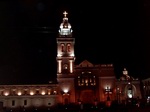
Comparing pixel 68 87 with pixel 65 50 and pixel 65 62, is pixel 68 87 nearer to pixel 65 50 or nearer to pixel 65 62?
pixel 65 62

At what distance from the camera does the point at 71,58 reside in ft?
244

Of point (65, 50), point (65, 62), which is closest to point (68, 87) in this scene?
point (65, 62)

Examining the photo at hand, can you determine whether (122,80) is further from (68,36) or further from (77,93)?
(68,36)

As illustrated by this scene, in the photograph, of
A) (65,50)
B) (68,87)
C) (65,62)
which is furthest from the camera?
(65,50)

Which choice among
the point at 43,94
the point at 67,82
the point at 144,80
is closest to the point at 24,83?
the point at 43,94

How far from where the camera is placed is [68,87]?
239 feet

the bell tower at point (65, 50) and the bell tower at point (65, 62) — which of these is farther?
the bell tower at point (65, 50)

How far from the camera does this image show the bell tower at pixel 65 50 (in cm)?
7438

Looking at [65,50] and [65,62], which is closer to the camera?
[65,62]

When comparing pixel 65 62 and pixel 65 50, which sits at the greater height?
pixel 65 50

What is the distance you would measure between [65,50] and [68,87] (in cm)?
937

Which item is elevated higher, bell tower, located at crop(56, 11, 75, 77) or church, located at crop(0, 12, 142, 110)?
bell tower, located at crop(56, 11, 75, 77)

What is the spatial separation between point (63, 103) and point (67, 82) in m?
5.13

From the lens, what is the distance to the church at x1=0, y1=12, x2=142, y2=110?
72375 millimetres
